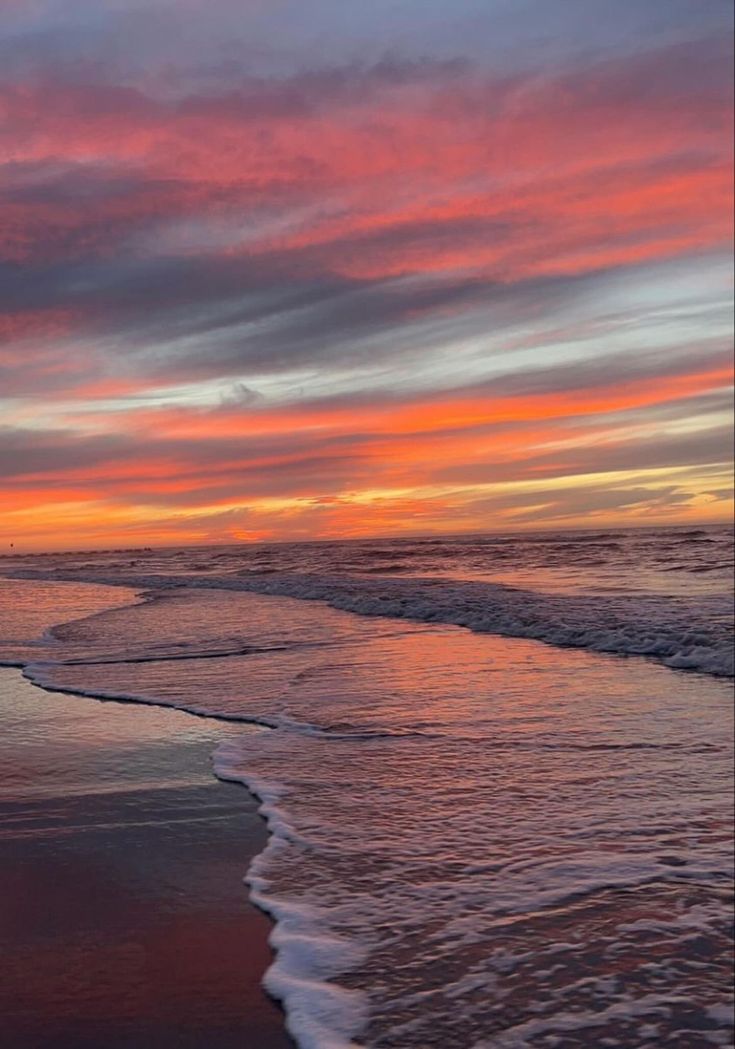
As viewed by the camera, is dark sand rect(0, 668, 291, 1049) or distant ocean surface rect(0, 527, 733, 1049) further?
distant ocean surface rect(0, 527, 733, 1049)

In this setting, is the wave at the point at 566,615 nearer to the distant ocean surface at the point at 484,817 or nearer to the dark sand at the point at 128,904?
the distant ocean surface at the point at 484,817

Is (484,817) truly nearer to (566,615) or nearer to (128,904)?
(128,904)

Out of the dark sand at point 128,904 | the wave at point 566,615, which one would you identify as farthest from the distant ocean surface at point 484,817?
the dark sand at point 128,904

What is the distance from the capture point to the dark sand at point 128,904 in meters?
3.44

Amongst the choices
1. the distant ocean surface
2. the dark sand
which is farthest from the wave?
the dark sand

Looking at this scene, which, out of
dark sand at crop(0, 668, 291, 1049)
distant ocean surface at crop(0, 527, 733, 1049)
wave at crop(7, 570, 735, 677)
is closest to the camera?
dark sand at crop(0, 668, 291, 1049)

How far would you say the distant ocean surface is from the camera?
11.9ft

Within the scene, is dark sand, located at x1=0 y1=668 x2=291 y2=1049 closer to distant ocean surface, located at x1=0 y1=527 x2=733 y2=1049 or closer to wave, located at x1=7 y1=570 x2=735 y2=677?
distant ocean surface, located at x1=0 y1=527 x2=733 y2=1049

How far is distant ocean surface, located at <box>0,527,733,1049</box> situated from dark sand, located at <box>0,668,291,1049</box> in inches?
8.4

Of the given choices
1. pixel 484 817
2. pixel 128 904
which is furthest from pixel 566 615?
pixel 128 904

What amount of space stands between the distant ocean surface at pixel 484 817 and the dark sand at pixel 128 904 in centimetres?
21

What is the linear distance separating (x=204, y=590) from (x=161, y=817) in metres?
25.0

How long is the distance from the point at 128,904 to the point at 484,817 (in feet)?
7.44

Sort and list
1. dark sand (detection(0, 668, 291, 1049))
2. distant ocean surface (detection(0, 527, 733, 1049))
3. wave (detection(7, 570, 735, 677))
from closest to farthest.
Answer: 1. dark sand (detection(0, 668, 291, 1049))
2. distant ocean surface (detection(0, 527, 733, 1049))
3. wave (detection(7, 570, 735, 677))
